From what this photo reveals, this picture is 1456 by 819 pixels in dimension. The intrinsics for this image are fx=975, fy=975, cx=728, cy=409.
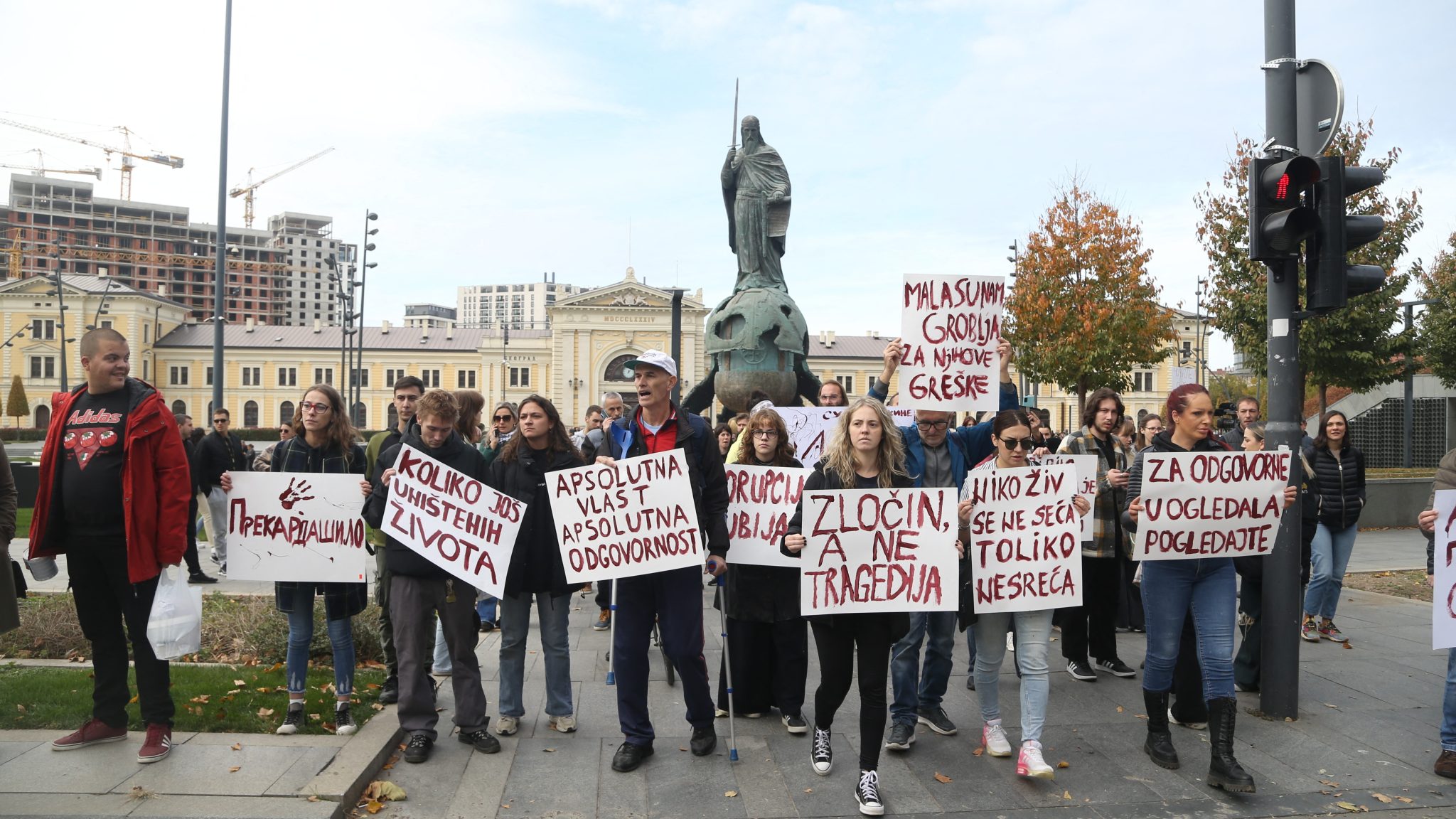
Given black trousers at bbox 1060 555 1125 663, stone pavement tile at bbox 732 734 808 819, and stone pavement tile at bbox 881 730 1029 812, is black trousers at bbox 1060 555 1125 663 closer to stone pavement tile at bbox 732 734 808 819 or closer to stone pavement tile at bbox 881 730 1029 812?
stone pavement tile at bbox 881 730 1029 812

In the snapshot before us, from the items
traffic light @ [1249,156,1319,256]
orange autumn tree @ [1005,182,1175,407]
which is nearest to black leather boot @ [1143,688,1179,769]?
traffic light @ [1249,156,1319,256]

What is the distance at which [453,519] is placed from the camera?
18.0ft

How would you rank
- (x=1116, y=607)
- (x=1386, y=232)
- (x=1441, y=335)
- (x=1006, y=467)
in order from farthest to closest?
(x=1441, y=335)
(x=1386, y=232)
(x=1116, y=607)
(x=1006, y=467)

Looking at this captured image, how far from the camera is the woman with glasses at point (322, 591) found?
5.67m

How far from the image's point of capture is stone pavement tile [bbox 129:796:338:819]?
171 inches

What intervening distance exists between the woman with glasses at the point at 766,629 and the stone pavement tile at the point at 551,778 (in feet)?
3.25

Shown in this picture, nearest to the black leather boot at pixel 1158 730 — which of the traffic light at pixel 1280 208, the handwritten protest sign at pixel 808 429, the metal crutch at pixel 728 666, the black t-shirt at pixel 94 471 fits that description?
the metal crutch at pixel 728 666

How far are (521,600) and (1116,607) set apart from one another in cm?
431

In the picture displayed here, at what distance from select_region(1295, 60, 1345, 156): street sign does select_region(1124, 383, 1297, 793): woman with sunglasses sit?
6.67ft

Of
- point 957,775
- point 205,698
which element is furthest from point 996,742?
point 205,698

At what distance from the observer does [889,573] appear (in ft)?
16.2

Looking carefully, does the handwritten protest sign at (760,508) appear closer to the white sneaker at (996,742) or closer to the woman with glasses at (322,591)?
the white sneaker at (996,742)

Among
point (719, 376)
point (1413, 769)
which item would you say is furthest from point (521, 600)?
point (719, 376)

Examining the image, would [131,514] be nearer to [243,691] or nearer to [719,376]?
[243,691]
